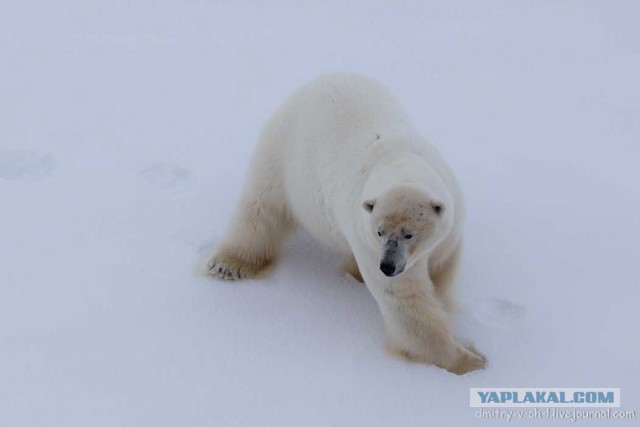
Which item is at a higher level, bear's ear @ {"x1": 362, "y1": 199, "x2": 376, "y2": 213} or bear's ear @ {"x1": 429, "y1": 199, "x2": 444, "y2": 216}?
bear's ear @ {"x1": 429, "y1": 199, "x2": 444, "y2": 216}

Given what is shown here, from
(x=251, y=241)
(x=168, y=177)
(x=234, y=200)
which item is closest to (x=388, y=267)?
(x=251, y=241)

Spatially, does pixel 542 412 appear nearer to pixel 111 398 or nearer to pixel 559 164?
pixel 111 398

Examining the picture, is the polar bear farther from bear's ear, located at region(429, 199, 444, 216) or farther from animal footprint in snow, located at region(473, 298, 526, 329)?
animal footprint in snow, located at region(473, 298, 526, 329)

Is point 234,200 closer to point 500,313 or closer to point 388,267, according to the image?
point 500,313

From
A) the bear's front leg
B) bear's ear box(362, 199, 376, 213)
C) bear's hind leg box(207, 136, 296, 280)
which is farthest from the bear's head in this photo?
bear's hind leg box(207, 136, 296, 280)

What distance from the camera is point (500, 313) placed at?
140 inches

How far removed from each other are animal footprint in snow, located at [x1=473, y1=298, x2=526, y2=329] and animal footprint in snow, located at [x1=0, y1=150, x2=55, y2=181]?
243 cm

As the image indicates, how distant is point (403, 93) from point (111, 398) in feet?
10.1

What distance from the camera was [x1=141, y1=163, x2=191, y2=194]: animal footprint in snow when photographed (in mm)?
4434

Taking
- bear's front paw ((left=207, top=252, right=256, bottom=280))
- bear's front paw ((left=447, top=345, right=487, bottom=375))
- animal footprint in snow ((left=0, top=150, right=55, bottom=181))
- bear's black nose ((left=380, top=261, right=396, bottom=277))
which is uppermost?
animal footprint in snow ((left=0, top=150, right=55, bottom=181))

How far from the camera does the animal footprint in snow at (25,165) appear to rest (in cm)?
444

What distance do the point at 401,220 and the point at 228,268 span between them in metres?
1.22

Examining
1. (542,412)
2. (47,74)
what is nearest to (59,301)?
(542,412)

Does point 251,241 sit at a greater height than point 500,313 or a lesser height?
greater
